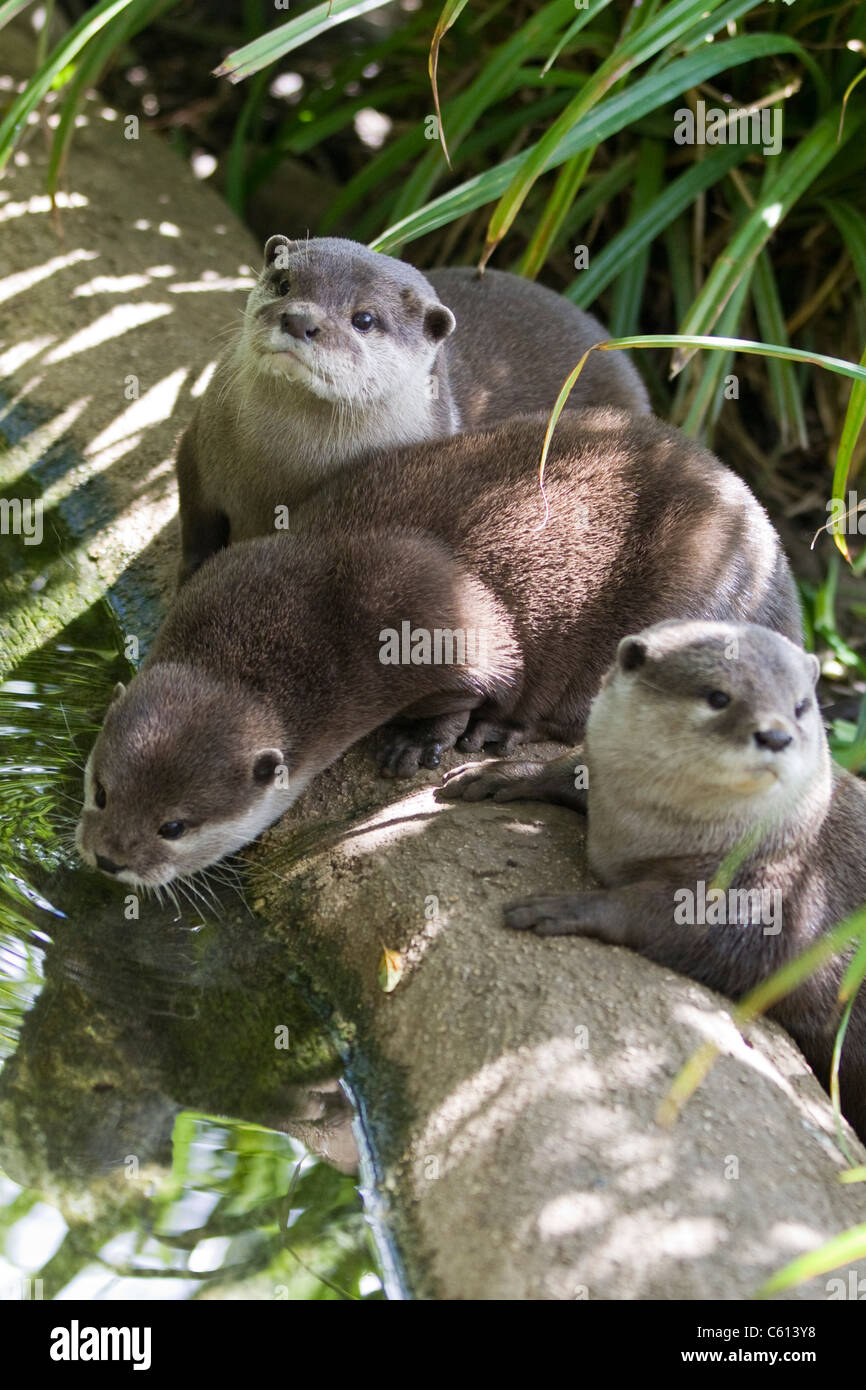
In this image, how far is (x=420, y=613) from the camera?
133 inches

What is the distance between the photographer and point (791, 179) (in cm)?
452

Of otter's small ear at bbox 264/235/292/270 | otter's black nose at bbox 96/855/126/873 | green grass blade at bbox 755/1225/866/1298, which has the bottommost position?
otter's black nose at bbox 96/855/126/873

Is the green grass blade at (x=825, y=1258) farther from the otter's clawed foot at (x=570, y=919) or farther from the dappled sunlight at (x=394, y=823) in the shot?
the dappled sunlight at (x=394, y=823)

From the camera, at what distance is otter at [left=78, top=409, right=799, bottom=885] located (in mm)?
3080

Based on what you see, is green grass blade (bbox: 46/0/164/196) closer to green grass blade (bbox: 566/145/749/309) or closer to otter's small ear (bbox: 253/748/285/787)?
green grass blade (bbox: 566/145/749/309)

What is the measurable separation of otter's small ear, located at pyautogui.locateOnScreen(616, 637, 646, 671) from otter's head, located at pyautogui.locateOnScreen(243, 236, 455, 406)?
1091 millimetres

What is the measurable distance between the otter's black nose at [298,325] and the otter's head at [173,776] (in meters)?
0.84

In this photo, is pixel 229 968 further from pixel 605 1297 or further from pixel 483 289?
pixel 483 289

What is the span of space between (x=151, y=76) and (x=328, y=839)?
4.59 metres

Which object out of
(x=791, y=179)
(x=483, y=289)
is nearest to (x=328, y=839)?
(x=483, y=289)

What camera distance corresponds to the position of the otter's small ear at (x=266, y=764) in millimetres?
3129

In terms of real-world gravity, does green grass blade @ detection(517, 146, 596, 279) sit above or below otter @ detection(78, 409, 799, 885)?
above

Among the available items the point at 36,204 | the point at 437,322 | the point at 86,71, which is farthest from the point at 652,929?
the point at 36,204

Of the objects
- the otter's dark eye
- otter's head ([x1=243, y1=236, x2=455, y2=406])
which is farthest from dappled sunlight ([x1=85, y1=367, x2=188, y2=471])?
the otter's dark eye
